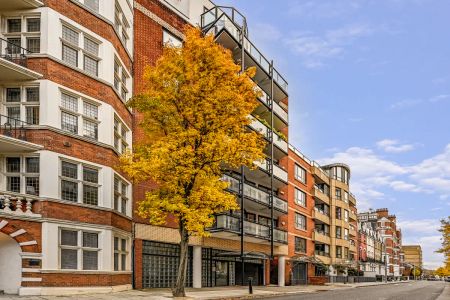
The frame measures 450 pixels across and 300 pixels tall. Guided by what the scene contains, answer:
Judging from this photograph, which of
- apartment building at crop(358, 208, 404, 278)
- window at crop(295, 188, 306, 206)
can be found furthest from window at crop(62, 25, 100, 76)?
apartment building at crop(358, 208, 404, 278)

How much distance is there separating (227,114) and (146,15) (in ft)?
39.2

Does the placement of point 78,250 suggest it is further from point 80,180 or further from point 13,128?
point 13,128

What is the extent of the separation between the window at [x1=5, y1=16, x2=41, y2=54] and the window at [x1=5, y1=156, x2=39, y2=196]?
4.45m

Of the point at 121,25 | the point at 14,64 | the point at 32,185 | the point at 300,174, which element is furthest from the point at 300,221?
the point at 14,64

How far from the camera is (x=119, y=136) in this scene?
25.8 m

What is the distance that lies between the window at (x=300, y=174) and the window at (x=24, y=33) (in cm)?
3887

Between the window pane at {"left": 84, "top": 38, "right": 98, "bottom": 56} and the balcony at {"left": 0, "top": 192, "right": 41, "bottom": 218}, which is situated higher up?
the window pane at {"left": 84, "top": 38, "right": 98, "bottom": 56}

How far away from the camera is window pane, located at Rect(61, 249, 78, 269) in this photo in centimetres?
2072

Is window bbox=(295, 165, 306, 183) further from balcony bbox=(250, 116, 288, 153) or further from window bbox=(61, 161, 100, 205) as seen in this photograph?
window bbox=(61, 161, 100, 205)

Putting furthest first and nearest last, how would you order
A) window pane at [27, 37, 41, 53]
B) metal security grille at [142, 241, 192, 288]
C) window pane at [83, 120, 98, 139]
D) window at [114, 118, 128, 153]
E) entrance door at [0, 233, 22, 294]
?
metal security grille at [142, 241, 192, 288] → window at [114, 118, 128, 153] → window pane at [83, 120, 98, 139] → window pane at [27, 37, 41, 53] → entrance door at [0, 233, 22, 294]

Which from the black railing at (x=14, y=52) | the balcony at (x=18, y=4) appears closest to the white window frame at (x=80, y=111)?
the black railing at (x=14, y=52)

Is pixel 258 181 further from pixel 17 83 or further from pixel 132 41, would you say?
pixel 17 83

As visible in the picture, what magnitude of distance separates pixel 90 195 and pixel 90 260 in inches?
109

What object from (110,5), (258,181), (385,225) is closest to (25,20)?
(110,5)
